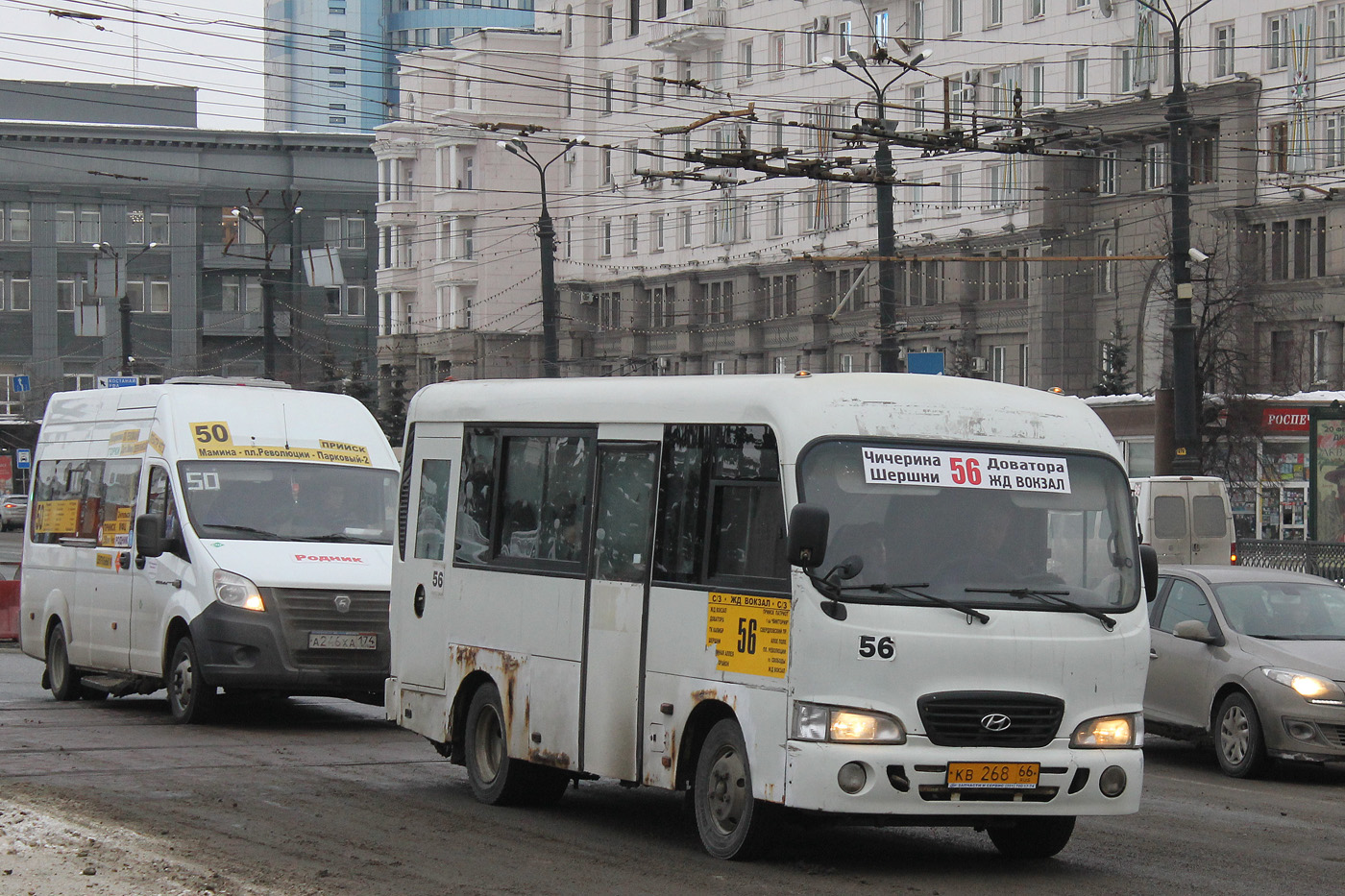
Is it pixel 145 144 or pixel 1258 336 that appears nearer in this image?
pixel 1258 336

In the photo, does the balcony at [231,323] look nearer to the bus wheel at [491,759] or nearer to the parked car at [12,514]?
the parked car at [12,514]

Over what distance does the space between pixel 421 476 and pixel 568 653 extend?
2.27 m

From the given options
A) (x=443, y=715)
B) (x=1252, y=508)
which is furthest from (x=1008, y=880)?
(x=1252, y=508)

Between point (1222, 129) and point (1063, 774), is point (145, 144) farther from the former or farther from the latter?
point (1063, 774)

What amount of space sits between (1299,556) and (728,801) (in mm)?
19888

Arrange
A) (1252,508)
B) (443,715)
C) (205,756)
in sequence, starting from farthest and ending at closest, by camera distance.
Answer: (1252,508), (205,756), (443,715)

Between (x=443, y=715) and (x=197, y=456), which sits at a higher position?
(x=197, y=456)

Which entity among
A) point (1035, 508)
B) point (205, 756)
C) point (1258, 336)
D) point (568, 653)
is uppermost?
point (1258, 336)

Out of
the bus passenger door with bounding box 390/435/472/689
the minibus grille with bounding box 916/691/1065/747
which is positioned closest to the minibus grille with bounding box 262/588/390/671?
the bus passenger door with bounding box 390/435/472/689

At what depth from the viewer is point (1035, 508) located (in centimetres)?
909

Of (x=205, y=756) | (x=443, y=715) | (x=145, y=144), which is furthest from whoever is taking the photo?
(x=145, y=144)

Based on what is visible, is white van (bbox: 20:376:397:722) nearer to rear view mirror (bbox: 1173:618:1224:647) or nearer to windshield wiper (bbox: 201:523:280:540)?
windshield wiper (bbox: 201:523:280:540)

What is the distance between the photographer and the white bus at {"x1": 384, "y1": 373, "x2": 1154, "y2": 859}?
8570 millimetres

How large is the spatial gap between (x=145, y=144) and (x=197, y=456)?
7145cm
